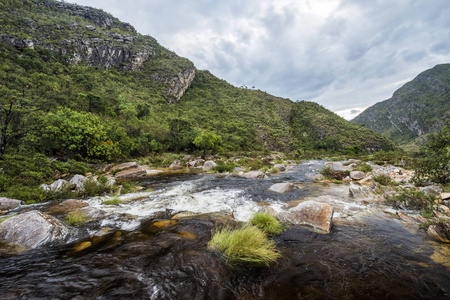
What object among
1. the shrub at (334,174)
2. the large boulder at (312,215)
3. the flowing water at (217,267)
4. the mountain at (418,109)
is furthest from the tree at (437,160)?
the mountain at (418,109)

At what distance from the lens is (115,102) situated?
122ft

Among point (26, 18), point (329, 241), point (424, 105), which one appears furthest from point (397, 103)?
point (26, 18)

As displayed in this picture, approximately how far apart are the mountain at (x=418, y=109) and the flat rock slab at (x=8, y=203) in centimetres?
15785

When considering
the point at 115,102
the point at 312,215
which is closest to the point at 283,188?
the point at 312,215

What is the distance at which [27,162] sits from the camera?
33.2ft

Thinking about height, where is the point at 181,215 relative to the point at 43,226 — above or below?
below

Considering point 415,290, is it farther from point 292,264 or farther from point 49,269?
point 49,269

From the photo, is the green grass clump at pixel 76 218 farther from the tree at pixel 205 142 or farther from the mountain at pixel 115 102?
the tree at pixel 205 142

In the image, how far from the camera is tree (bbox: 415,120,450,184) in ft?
25.4

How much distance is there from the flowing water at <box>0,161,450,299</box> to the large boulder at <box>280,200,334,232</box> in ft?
1.16

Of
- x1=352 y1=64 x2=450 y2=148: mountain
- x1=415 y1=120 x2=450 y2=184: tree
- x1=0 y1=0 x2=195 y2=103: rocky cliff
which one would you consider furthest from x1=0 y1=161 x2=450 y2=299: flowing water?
x1=352 y1=64 x2=450 y2=148: mountain

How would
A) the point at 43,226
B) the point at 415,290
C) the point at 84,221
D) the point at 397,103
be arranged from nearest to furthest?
the point at 415,290 < the point at 43,226 < the point at 84,221 < the point at 397,103

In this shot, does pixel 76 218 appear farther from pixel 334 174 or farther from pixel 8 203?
pixel 334 174

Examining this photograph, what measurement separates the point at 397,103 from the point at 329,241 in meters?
262
